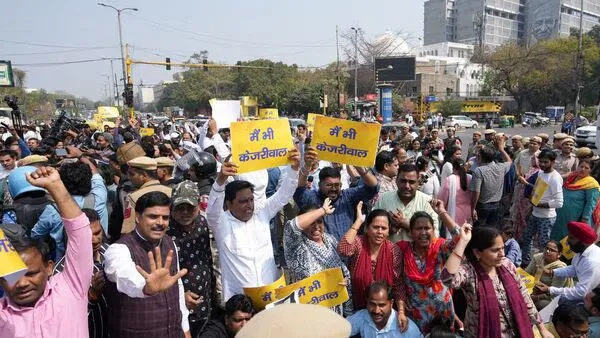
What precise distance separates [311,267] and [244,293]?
20.1 inches

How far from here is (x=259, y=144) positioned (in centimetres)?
367

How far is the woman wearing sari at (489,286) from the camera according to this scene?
2789 millimetres

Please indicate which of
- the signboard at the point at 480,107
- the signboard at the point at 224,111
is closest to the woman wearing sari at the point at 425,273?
the signboard at the point at 224,111

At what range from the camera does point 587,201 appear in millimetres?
5445

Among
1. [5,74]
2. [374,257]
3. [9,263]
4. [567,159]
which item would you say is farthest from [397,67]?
[9,263]

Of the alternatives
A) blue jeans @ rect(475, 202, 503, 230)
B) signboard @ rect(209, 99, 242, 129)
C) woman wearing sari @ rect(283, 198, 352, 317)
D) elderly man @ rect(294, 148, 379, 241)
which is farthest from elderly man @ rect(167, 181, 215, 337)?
signboard @ rect(209, 99, 242, 129)

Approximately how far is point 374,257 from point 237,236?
1023 millimetres

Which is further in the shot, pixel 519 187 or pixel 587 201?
pixel 519 187

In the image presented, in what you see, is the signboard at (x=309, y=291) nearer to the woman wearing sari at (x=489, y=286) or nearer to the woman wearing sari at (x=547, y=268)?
the woman wearing sari at (x=489, y=286)

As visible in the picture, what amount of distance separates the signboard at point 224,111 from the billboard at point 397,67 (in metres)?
40.5

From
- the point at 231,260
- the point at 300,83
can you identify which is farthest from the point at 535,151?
the point at 300,83

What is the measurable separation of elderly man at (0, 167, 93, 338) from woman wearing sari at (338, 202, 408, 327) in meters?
1.77

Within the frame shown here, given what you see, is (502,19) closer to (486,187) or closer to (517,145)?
(517,145)

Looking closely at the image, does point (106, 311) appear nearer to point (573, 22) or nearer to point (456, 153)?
point (456, 153)
